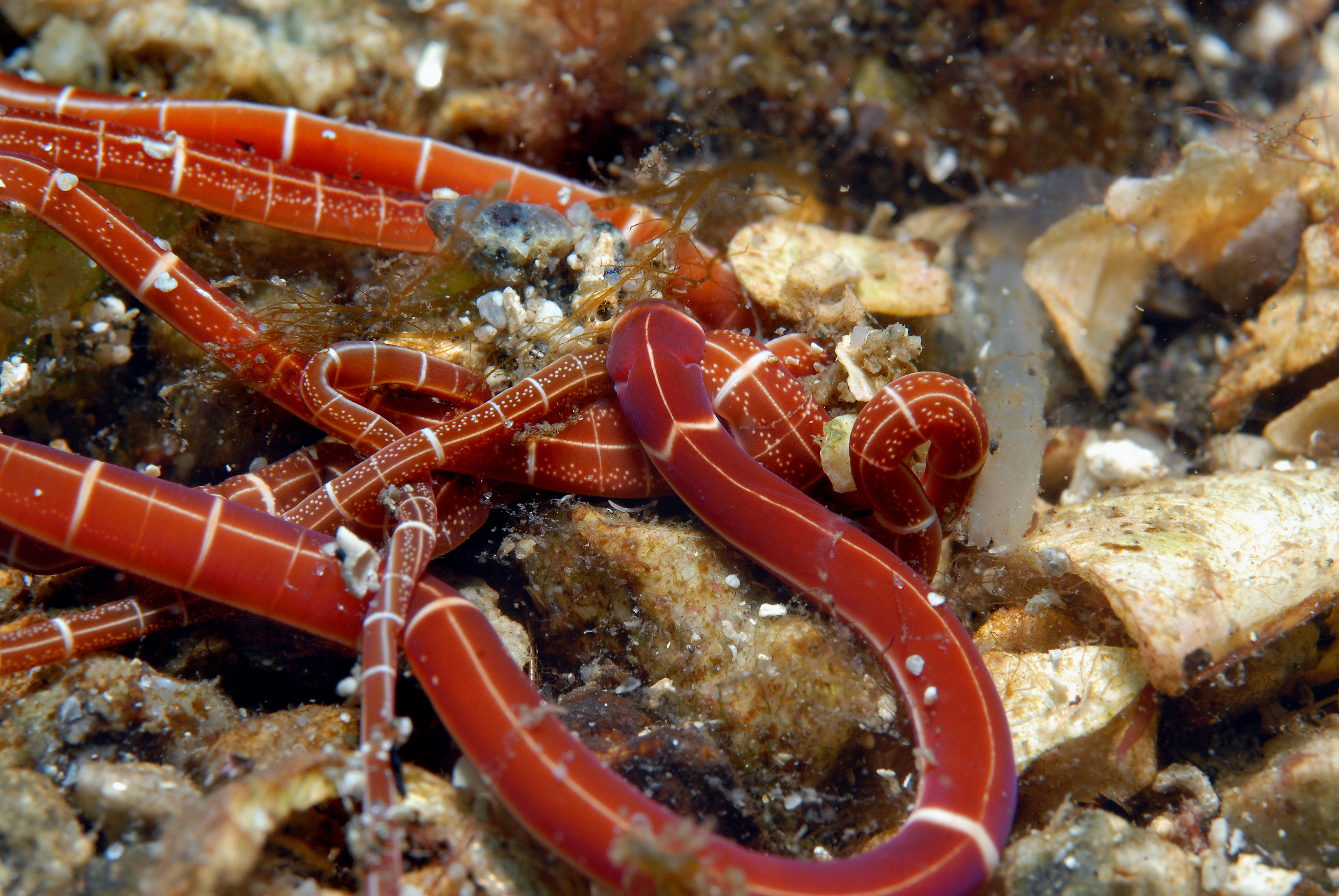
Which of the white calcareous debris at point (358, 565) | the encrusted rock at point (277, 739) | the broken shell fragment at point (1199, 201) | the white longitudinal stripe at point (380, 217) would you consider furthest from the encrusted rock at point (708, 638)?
the broken shell fragment at point (1199, 201)

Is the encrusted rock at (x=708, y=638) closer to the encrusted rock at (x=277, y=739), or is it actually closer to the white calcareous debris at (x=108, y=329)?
the encrusted rock at (x=277, y=739)

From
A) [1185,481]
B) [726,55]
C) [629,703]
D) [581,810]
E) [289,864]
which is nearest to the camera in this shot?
[581,810]

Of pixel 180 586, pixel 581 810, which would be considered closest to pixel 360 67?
pixel 180 586

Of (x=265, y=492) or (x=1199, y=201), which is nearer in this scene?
(x=265, y=492)

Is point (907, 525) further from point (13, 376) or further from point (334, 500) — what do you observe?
point (13, 376)

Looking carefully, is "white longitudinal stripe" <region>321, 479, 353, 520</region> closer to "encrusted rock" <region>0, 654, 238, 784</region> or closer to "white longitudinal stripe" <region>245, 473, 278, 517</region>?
"white longitudinal stripe" <region>245, 473, 278, 517</region>

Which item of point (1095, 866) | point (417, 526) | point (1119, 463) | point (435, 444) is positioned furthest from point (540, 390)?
point (1119, 463)

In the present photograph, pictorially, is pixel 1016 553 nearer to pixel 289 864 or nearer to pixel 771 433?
pixel 771 433
